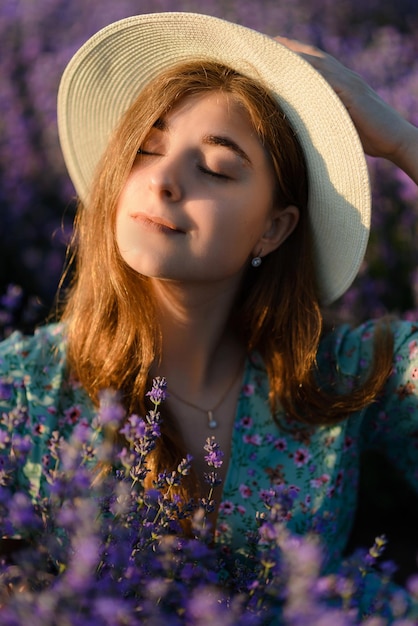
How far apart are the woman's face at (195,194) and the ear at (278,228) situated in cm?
12

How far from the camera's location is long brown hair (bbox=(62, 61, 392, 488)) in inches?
77.6

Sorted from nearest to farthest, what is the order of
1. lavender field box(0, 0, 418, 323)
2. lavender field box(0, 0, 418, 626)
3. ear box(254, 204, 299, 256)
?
lavender field box(0, 0, 418, 626), ear box(254, 204, 299, 256), lavender field box(0, 0, 418, 323)

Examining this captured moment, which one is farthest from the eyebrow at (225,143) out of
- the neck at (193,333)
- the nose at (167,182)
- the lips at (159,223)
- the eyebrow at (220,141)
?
the neck at (193,333)

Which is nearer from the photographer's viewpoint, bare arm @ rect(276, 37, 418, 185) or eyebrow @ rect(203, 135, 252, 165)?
eyebrow @ rect(203, 135, 252, 165)

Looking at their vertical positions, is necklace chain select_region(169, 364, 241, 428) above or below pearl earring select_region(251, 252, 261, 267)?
below

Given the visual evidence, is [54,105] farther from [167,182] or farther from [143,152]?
[167,182]

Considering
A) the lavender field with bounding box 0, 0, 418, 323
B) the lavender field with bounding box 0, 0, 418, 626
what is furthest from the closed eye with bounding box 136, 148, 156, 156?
the lavender field with bounding box 0, 0, 418, 626

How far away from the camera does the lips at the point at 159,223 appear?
5.89 feet

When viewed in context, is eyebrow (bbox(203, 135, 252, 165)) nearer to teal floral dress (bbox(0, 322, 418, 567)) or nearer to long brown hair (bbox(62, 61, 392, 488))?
long brown hair (bbox(62, 61, 392, 488))

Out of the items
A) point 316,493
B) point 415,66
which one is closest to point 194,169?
point 316,493

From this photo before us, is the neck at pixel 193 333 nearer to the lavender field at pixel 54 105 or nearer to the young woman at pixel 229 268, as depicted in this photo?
the young woman at pixel 229 268

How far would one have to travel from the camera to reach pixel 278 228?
7.13 ft

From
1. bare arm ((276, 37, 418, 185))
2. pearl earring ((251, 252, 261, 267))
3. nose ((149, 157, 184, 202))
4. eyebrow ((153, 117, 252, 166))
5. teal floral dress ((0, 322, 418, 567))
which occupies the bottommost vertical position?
teal floral dress ((0, 322, 418, 567))

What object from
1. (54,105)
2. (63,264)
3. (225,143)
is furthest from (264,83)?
(54,105)
